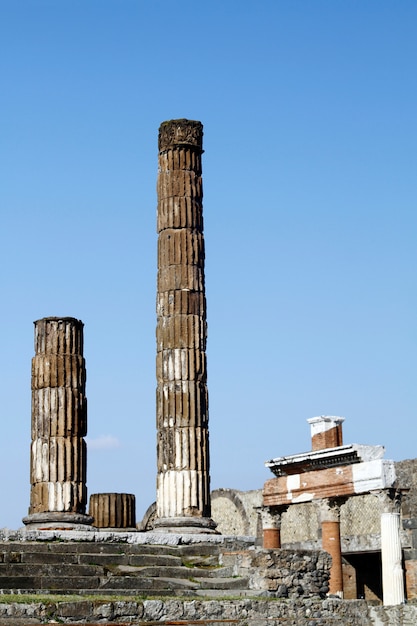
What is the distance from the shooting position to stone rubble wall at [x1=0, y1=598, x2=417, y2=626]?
11664 millimetres

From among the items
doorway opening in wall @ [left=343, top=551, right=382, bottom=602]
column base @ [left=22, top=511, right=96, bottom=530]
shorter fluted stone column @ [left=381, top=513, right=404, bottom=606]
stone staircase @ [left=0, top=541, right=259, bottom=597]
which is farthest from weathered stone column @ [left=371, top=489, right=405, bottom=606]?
doorway opening in wall @ [left=343, top=551, right=382, bottom=602]

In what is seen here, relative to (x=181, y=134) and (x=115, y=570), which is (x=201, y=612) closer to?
(x=115, y=570)

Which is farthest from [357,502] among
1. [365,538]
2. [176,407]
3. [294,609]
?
[294,609]

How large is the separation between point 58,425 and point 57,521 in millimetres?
1582

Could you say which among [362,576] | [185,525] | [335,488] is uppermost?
[335,488]

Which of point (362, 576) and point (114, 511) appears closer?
point (114, 511)

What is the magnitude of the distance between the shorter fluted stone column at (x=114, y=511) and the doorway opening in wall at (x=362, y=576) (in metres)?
7.67

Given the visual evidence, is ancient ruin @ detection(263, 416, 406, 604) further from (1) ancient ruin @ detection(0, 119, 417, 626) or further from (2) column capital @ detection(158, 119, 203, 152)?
(2) column capital @ detection(158, 119, 203, 152)

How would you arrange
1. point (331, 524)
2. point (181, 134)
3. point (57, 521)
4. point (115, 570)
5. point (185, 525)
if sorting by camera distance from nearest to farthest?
point (115, 570) < point (185, 525) < point (57, 521) < point (181, 134) < point (331, 524)

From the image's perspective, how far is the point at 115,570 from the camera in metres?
14.3

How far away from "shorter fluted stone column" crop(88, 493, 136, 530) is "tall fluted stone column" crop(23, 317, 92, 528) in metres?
1.38

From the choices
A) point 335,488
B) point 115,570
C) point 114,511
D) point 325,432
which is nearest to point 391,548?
point 335,488

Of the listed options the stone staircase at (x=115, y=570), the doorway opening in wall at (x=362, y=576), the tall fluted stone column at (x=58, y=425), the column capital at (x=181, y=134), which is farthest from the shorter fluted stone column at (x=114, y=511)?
the doorway opening in wall at (x=362, y=576)

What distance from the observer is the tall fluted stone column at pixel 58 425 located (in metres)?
18.0
